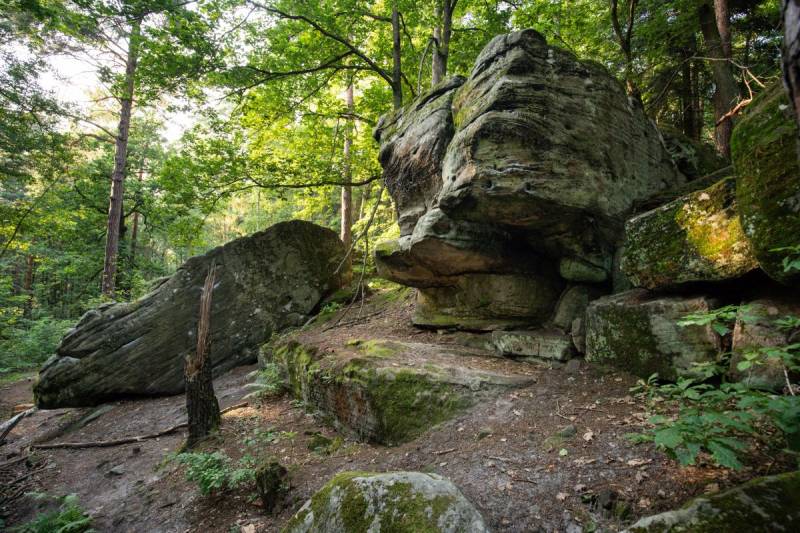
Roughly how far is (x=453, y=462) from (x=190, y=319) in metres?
8.61

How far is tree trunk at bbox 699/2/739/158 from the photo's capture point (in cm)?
789

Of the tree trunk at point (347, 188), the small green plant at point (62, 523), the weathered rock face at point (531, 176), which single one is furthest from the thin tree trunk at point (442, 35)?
the small green plant at point (62, 523)

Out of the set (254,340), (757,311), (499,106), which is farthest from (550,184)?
(254,340)

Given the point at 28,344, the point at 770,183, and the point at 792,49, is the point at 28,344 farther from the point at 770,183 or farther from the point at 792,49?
the point at 770,183

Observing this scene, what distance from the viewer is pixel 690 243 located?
4.16 m

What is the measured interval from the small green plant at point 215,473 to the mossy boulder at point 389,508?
1.76 metres

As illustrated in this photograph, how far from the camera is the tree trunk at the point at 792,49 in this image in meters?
1.07

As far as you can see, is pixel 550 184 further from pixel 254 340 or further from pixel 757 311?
pixel 254 340

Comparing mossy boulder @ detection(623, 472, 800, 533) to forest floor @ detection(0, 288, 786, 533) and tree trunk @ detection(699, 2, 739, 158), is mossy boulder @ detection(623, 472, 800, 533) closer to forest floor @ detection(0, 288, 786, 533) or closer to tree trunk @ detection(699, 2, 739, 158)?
forest floor @ detection(0, 288, 786, 533)

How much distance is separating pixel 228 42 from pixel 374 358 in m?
9.22

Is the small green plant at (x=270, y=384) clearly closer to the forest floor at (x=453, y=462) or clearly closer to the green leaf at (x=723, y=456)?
the forest floor at (x=453, y=462)

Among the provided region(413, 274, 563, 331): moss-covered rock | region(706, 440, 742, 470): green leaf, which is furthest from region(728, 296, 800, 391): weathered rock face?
region(413, 274, 563, 331): moss-covered rock

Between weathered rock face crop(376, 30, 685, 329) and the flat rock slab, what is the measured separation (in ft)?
4.16

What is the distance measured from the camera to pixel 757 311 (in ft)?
11.3
